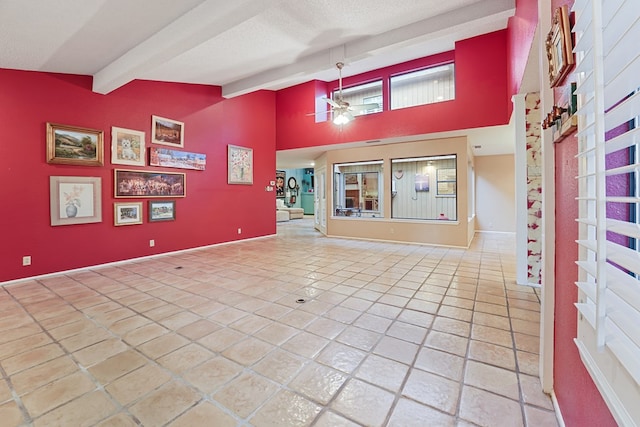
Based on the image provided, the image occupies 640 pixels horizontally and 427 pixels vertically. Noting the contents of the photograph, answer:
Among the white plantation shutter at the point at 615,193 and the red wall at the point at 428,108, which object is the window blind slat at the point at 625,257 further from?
the red wall at the point at 428,108

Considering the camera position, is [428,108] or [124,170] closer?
[124,170]

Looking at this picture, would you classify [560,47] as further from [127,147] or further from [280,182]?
[280,182]

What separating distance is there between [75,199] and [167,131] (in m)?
1.98

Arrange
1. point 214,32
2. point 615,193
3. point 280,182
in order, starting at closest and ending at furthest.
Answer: point 615,193 < point 214,32 < point 280,182

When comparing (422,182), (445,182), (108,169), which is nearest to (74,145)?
(108,169)

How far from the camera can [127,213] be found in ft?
16.5

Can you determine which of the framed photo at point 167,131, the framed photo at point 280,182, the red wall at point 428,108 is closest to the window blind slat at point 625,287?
the red wall at point 428,108

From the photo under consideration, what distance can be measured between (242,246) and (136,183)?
8.09ft

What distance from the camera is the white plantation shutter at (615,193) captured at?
2.23ft

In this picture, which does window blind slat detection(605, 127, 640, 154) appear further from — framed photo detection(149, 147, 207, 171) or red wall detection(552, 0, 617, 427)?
framed photo detection(149, 147, 207, 171)

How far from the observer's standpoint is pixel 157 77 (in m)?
5.18

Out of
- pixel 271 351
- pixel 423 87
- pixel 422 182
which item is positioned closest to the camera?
pixel 271 351

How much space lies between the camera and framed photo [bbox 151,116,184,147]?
534 cm

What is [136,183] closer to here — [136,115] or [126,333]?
[136,115]
